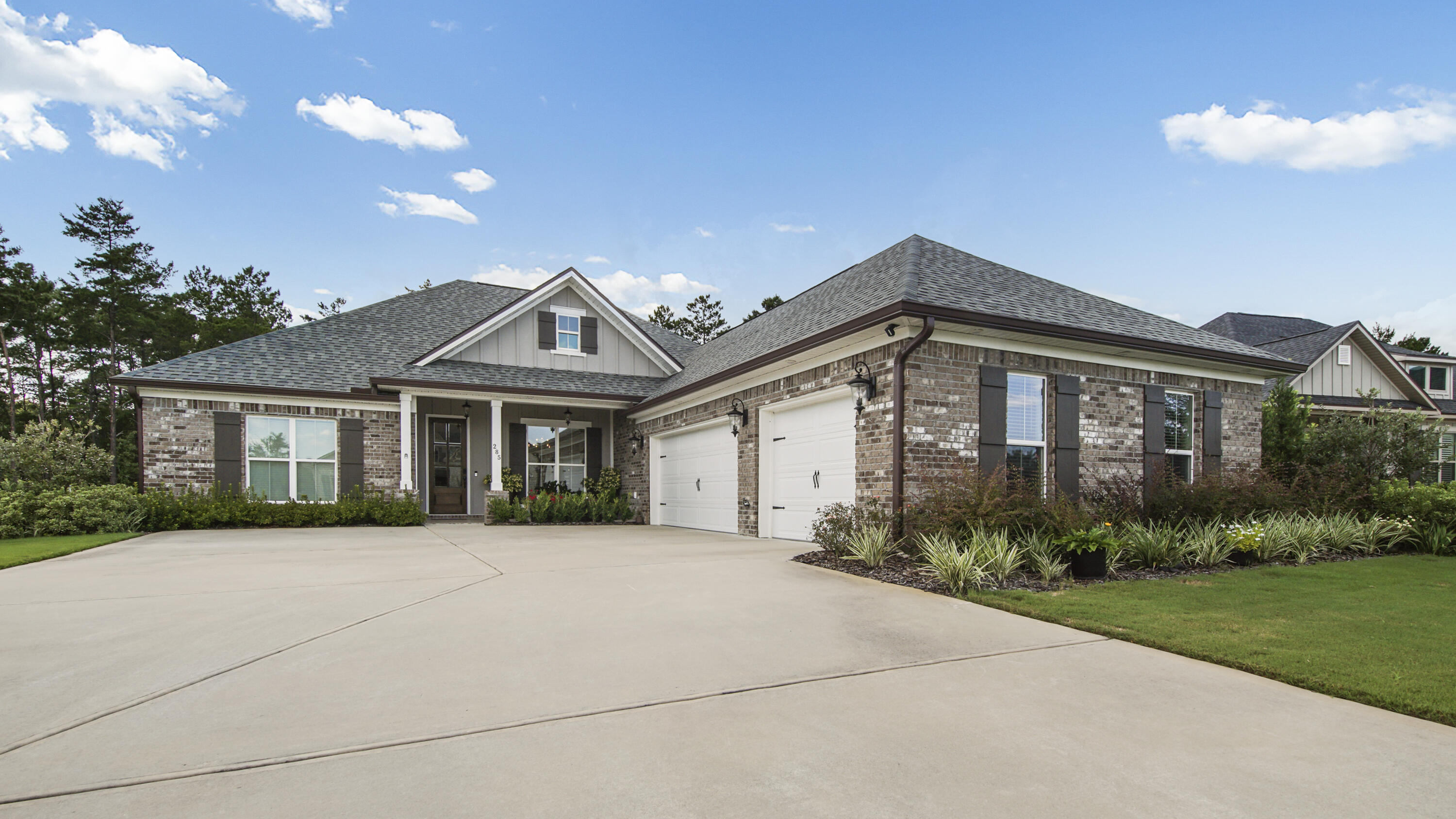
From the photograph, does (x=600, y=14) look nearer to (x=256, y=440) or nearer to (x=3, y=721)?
(x=256, y=440)

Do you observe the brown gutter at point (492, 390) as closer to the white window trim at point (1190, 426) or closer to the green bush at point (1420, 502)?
the white window trim at point (1190, 426)

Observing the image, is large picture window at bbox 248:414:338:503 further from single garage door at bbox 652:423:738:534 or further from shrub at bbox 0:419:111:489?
single garage door at bbox 652:423:738:534

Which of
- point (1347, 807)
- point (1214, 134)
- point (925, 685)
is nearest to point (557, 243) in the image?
point (1214, 134)

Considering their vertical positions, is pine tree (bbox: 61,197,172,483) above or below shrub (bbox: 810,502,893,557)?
above

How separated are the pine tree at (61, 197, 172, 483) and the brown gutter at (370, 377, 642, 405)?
963 inches

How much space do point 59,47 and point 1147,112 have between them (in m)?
23.5

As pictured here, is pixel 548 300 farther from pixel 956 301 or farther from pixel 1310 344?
pixel 1310 344

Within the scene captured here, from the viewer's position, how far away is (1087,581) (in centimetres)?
649

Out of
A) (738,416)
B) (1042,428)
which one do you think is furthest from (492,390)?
(1042,428)

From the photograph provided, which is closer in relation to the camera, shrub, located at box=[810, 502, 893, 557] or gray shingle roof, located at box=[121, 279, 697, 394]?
shrub, located at box=[810, 502, 893, 557]

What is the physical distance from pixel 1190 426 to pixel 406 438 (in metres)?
14.7

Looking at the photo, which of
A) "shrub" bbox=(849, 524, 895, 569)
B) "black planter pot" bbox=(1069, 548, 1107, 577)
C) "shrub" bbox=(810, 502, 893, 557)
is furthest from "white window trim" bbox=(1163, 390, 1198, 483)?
"shrub" bbox=(849, 524, 895, 569)

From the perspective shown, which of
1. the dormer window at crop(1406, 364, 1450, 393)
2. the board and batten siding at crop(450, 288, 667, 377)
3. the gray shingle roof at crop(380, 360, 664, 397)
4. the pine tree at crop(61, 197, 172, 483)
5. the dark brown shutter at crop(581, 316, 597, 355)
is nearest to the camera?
the gray shingle roof at crop(380, 360, 664, 397)

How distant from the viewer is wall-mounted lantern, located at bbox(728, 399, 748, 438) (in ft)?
38.0
